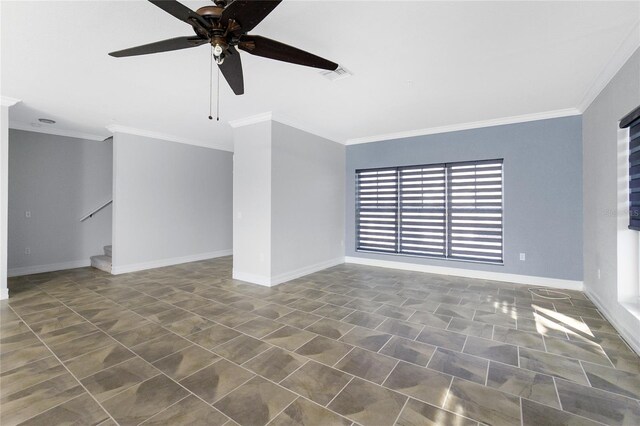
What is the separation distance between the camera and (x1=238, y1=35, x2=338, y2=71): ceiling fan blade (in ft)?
6.08

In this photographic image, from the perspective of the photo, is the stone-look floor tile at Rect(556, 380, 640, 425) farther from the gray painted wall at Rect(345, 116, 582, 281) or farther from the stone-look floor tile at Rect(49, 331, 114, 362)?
the stone-look floor tile at Rect(49, 331, 114, 362)

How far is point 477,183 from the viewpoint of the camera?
5.12m

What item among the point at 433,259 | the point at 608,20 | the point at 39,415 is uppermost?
the point at 608,20

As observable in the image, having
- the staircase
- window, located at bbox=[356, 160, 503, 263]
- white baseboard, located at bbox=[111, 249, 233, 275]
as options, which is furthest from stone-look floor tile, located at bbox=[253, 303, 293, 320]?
the staircase

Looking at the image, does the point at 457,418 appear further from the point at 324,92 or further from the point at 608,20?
the point at 324,92

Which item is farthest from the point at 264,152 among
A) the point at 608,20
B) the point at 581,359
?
the point at 581,359

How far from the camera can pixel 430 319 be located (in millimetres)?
3277

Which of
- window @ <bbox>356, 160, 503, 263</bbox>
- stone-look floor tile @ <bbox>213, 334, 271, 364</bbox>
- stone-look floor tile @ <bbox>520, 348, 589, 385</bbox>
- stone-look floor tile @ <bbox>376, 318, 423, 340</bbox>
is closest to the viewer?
stone-look floor tile @ <bbox>520, 348, 589, 385</bbox>

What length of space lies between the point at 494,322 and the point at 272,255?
3021mm

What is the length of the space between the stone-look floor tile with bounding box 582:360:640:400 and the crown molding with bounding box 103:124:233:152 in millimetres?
6892

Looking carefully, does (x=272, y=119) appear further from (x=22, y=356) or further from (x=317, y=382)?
(x=22, y=356)

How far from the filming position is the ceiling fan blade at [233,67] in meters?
1.97

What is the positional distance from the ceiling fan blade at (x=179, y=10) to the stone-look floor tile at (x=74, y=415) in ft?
7.64

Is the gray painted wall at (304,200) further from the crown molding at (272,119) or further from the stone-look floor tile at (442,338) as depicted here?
the stone-look floor tile at (442,338)
